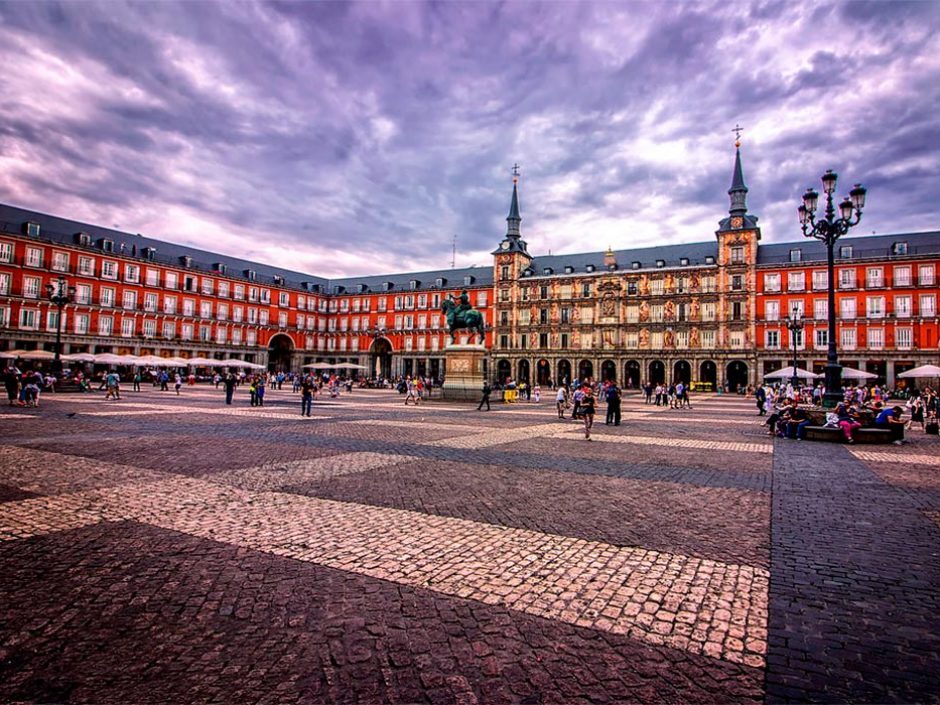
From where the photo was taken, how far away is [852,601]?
3717 mm

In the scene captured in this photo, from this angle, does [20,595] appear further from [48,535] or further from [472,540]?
[472,540]

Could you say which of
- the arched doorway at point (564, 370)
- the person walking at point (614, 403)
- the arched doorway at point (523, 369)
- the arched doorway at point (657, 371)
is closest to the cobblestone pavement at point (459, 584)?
the person walking at point (614, 403)

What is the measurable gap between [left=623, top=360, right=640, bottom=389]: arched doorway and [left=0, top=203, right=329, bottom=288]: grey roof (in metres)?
45.8

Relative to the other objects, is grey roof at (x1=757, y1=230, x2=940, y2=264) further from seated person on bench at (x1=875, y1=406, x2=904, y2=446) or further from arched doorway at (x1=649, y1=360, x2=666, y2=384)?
seated person on bench at (x1=875, y1=406, x2=904, y2=446)

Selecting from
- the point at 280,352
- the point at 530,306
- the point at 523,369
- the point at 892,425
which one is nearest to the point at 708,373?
the point at 523,369

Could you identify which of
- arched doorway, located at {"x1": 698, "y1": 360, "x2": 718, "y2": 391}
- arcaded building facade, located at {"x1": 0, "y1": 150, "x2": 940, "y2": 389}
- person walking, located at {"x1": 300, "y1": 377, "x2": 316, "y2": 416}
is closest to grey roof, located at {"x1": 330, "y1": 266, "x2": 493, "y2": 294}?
arcaded building facade, located at {"x1": 0, "y1": 150, "x2": 940, "y2": 389}

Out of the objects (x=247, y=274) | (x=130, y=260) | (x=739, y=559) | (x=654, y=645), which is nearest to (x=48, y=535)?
(x=654, y=645)

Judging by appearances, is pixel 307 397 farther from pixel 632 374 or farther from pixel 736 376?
pixel 736 376

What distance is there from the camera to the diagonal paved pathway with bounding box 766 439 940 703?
275 centimetres

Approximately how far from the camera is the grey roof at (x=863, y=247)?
4791cm

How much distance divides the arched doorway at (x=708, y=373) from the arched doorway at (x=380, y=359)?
131 ft

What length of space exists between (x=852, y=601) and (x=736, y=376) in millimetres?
56100

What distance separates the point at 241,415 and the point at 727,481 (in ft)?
50.9

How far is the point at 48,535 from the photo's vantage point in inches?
188
